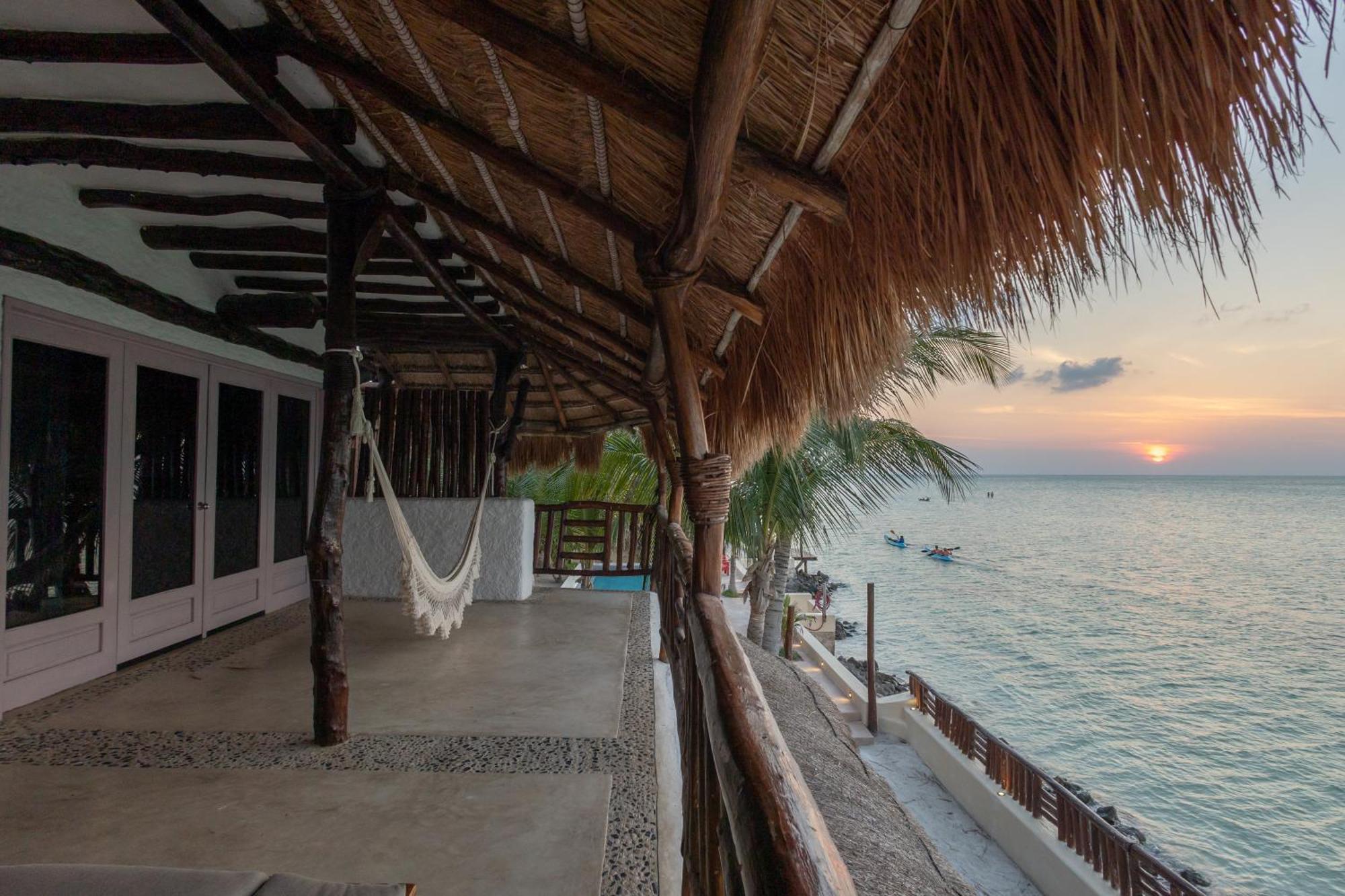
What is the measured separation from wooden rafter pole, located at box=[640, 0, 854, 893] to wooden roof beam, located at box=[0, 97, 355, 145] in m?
1.30

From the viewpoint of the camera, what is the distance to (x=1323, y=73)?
0.80 m

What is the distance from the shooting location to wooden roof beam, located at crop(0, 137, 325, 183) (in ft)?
6.94

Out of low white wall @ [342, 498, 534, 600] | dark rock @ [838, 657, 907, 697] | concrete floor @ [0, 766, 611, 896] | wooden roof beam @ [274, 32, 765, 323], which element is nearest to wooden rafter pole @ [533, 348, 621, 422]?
low white wall @ [342, 498, 534, 600]

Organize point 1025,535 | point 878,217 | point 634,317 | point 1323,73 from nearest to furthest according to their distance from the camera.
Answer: point 1323,73
point 878,217
point 634,317
point 1025,535

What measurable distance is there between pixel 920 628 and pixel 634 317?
59.7 feet

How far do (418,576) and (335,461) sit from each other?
2.52 ft

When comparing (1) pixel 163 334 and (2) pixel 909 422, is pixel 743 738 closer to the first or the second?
(1) pixel 163 334

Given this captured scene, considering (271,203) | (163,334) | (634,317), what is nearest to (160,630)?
(163,334)

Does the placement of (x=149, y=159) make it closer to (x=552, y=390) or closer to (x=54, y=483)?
(x=54, y=483)

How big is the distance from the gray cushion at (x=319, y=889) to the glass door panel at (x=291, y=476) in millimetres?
3621

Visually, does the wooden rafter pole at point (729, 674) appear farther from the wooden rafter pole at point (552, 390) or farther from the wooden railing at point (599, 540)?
the wooden railing at point (599, 540)

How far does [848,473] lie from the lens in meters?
7.73

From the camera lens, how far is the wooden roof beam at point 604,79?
127 centimetres

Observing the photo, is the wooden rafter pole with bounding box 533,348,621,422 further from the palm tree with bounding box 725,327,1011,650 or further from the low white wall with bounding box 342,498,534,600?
the palm tree with bounding box 725,327,1011,650
